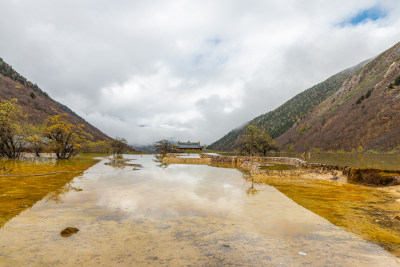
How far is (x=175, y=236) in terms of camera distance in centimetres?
549

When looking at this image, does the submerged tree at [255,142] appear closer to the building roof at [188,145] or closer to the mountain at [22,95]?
the building roof at [188,145]

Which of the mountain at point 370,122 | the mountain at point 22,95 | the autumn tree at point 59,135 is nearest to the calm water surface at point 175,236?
the autumn tree at point 59,135

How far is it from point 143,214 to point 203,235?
2689 millimetres

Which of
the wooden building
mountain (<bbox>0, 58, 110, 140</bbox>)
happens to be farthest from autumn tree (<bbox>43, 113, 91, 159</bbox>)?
mountain (<bbox>0, 58, 110, 140</bbox>)

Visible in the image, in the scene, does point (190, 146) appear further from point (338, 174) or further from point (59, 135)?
point (338, 174)

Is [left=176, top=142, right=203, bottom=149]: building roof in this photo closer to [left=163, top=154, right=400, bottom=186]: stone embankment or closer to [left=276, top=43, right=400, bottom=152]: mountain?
[left=276, top=43, right=400, bottom=152]: mountain

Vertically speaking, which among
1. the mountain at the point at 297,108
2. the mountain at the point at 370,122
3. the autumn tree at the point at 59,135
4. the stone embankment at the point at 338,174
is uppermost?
the mountain at the point at 297,108

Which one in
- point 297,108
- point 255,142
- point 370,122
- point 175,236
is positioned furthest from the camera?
point 297,108

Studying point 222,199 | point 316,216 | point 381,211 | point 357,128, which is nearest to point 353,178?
point 381,211

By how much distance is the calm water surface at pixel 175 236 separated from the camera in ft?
14.2

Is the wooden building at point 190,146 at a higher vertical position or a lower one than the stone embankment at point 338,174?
higher

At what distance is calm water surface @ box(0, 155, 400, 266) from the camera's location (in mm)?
A: 4332

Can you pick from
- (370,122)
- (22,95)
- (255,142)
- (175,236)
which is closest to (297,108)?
(370,122)

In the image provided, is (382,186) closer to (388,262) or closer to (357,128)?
(388,262)
